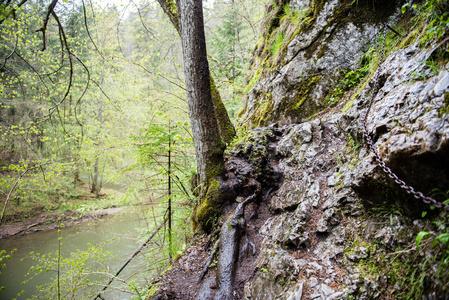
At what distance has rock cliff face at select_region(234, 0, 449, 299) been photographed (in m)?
1.57

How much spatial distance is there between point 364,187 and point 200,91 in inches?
117

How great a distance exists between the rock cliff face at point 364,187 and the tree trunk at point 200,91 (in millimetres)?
1339

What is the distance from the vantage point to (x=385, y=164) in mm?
1898

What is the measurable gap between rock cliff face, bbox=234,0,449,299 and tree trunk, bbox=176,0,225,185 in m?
1.34

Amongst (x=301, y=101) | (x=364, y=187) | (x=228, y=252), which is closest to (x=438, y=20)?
(x=364, y=187)

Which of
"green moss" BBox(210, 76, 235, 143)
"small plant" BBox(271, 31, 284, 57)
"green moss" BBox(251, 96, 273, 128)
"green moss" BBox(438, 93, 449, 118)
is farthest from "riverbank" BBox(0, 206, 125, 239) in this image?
"green moss" BBox(438, 93, 449, 118)

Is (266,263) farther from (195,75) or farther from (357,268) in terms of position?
(195,75)

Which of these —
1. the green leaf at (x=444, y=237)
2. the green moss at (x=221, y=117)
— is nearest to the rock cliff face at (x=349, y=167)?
the green leaf at (x=444, y=237)

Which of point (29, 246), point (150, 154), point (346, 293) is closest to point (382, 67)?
point (346, 293)

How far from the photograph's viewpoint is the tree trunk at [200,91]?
3.74 m

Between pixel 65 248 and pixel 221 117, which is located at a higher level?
pixel 221 117

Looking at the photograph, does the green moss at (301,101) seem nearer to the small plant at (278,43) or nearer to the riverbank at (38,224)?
the small plant at (278,43)

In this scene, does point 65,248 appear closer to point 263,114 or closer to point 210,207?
point 210,207

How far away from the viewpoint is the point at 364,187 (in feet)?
6.98
